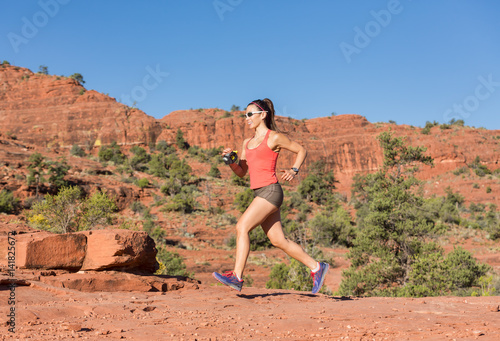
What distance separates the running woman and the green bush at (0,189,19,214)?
2976 centimetres

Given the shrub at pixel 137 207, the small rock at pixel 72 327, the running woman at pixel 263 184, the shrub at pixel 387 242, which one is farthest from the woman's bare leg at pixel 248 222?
the shrub at pixel 137 207

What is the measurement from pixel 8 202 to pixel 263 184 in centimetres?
3077

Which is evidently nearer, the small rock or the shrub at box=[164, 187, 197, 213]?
the small rock

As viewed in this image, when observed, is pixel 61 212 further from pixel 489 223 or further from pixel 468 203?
pixel 468 203

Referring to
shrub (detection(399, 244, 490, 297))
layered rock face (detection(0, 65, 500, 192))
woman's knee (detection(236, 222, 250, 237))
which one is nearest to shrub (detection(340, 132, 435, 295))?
shrub (detection(399, 244, 490, 297))

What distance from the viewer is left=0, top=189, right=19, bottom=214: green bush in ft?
94.9

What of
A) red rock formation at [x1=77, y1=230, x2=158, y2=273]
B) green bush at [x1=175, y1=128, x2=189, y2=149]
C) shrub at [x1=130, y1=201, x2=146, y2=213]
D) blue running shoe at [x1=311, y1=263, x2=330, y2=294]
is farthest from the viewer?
green bush at [x1=175, y1=128, x2=189, y2=149]

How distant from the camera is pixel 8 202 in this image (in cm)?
2958

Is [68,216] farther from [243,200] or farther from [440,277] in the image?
[243,200]

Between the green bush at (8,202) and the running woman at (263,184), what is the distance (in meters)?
29.8

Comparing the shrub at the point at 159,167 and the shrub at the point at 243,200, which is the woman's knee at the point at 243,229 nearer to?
the shrub at the point at 243,200

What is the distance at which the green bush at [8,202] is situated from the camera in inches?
1139

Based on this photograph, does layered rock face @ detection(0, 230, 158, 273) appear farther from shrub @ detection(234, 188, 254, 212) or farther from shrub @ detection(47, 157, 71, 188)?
shrub @ detection(47, 157, 71, 188)

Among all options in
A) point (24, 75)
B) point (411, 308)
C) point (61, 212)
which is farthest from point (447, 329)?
point (24, 75)
